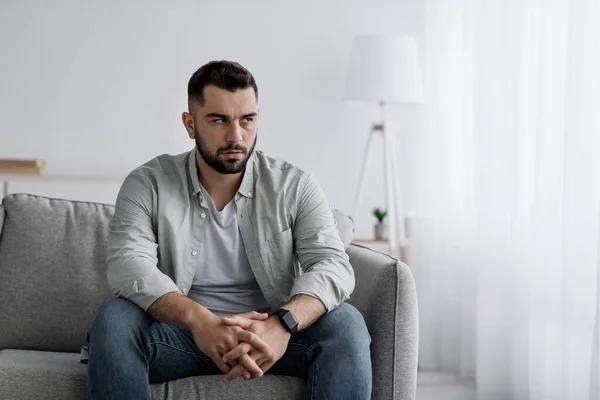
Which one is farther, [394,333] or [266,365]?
[394,333]

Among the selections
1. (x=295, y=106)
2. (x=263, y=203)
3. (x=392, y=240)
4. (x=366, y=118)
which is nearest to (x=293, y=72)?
(x=295, y=106)

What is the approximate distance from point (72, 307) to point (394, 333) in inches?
36.6

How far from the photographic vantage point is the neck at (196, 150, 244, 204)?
2303mm

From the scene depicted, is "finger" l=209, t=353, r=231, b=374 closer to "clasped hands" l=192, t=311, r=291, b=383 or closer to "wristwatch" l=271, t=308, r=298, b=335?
"clasped hands" l=192, t=311, r=291, b=383

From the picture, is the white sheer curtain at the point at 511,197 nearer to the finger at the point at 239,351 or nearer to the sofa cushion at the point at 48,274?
the finger at the point at 239,351

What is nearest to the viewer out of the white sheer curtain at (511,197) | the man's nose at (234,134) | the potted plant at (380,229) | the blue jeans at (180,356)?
the blue jeans at (180,356)

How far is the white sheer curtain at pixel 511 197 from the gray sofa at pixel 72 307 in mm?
663

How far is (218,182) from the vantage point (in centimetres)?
231

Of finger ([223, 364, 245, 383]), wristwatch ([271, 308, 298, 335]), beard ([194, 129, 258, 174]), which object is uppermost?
beard ([194, 129, 258, 174])

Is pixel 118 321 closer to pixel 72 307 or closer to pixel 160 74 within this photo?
pixel 72 307

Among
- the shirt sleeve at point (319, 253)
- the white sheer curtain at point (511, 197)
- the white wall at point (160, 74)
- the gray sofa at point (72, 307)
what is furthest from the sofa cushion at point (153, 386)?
the white wall at point (160, 74)

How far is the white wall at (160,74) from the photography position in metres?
4.22

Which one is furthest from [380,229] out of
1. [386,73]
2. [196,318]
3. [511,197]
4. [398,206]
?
[196,318]

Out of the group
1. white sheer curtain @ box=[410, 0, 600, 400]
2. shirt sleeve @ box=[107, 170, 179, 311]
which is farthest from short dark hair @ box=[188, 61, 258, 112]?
white sheer curtain @ box=[410, 0, 600, 400]
